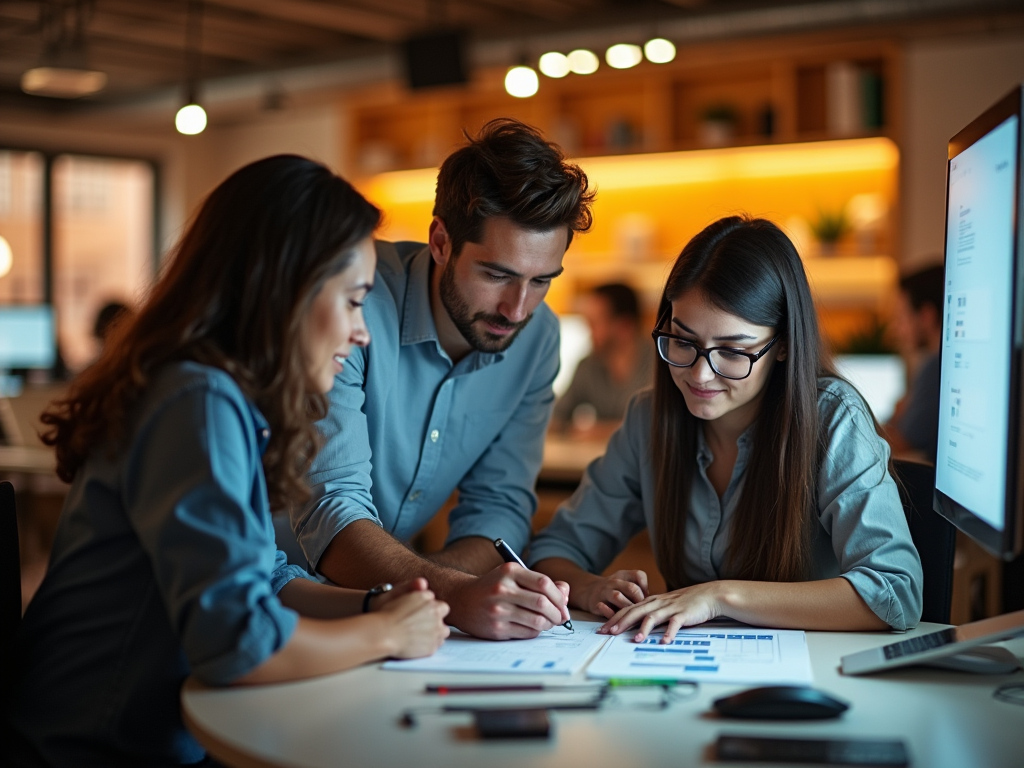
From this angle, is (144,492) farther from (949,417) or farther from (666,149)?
(666,149)

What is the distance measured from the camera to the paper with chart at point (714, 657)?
1350mm

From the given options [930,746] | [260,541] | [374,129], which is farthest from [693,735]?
[374,129]

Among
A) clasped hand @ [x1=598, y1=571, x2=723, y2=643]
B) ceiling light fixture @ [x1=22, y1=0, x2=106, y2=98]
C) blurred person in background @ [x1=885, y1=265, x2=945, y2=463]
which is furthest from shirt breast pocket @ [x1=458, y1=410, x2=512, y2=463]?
ceiling light fixture @ [x1=22, y1=0, x2=106, y2=98]

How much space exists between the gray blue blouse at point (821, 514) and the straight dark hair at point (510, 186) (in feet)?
1.33

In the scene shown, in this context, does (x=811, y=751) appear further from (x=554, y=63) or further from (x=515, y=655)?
(x=554, y=63)

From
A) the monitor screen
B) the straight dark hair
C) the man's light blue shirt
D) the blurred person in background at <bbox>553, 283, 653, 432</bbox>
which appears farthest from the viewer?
the monitor screen

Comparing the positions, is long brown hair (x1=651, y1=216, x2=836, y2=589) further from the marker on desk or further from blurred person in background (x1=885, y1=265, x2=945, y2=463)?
blurred person in background (x1=885, y1=265, x2=945, y2=463)

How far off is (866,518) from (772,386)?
0.31 metres

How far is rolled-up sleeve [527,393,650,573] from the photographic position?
2051 millimetres

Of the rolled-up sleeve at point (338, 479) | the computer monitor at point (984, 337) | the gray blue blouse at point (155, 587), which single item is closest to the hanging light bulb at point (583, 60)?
the rolled-up sleeve at point (338, 479)

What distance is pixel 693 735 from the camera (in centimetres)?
115

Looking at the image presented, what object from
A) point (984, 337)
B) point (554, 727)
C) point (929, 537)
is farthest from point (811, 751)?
Answer: point (929, 537)

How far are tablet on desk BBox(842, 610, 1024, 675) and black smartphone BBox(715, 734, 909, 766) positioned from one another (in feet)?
0.85

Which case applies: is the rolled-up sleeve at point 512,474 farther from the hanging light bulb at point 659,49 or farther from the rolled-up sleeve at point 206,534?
the hanging light bulb at point 659,49
